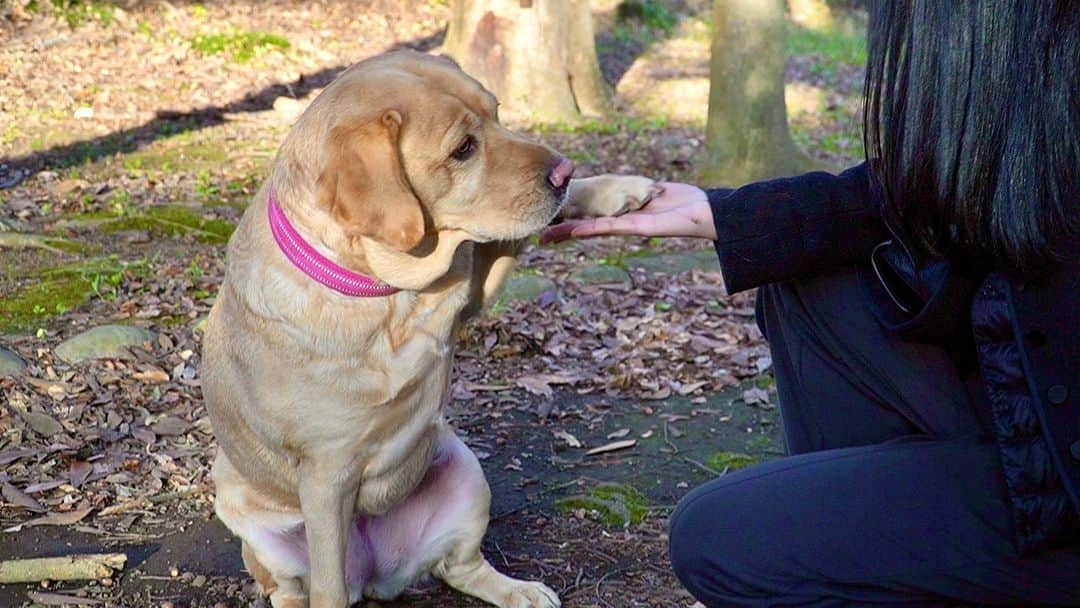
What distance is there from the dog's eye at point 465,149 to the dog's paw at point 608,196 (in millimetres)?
316

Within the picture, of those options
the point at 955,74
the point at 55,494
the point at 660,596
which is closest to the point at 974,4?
the point at 955,74

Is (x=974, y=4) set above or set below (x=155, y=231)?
above

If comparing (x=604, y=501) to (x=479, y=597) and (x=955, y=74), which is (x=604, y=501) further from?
(x=955, y=74)

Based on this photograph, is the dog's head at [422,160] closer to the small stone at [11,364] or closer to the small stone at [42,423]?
the small stone at [42,423]

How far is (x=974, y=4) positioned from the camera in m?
2.51

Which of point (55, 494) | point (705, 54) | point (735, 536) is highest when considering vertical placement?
point (735, 536)

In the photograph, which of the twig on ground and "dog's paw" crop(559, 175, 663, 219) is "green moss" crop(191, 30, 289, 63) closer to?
the twig on ground

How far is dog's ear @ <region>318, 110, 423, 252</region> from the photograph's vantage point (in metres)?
2.99

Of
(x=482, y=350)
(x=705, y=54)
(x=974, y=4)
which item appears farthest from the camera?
(x=705, y=54)

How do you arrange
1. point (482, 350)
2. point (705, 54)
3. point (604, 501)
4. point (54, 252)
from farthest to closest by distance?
1. point (705, 54)
2. point (54, 252)
3. point (482, 350)
4. point (604, 501)

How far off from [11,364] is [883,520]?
393cm

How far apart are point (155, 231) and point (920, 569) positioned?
563cm

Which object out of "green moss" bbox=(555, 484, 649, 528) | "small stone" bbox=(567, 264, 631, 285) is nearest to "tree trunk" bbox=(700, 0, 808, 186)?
"small stone" bbox=(567, 264, 631, 285)

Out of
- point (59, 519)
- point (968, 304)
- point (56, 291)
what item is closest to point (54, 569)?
point (59, 519)
